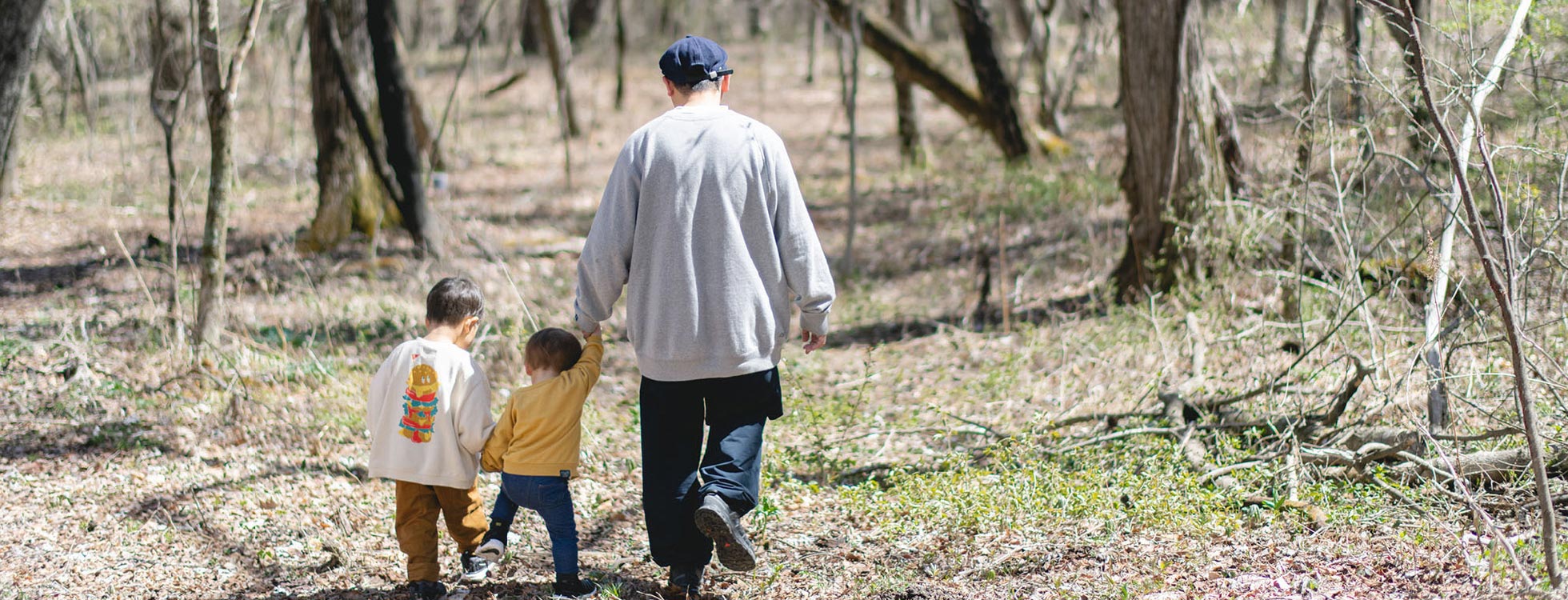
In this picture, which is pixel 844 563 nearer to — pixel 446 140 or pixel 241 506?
pixel 241 506

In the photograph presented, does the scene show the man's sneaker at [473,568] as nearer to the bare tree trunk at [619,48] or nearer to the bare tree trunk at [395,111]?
the bare tree trunk at [395,111]

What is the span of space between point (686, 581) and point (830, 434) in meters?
2.14

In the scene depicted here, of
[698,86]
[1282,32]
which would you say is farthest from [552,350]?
[1282,32]

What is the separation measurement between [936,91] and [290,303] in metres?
7.08

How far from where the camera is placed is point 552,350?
354cm

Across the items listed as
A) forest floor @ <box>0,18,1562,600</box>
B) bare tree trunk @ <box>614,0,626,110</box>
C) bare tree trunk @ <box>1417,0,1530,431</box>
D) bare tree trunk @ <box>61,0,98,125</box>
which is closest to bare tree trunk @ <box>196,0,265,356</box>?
forest floor @ <box>0,18,1562,600</box>

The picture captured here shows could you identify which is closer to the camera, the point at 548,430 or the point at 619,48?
the point at 548,430

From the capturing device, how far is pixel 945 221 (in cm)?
1111

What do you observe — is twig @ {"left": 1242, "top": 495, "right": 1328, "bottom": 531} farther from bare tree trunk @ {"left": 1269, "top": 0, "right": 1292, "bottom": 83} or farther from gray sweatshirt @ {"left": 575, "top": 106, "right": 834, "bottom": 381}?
bare tree trunk @ {"left": 1269, "top": 0, "right": 1292, "bottom": 83}

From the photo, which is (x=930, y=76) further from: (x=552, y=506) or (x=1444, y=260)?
(x=552, y=506)

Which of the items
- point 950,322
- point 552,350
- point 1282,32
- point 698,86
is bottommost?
point 950,322

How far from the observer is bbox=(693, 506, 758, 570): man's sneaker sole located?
3.34 meters

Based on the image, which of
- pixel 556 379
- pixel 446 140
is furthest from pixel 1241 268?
pixel 446 140

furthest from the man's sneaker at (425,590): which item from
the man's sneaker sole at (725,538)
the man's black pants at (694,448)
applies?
the man's sneaker sole at (725,538)
